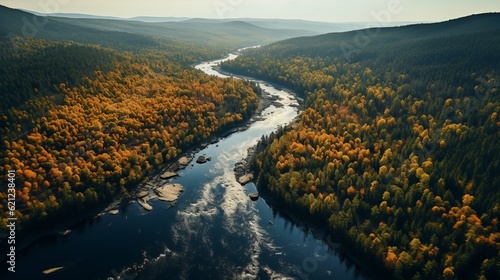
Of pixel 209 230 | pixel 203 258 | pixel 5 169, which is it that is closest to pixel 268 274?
pixel 203 258

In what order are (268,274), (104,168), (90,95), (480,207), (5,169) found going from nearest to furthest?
(268,274)
(480,207)
(5,169)
(104,168)
(90,95)

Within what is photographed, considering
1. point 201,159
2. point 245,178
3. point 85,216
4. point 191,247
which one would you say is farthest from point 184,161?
point 191,247

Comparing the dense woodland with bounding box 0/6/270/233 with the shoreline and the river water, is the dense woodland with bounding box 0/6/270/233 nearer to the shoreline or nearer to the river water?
the shoreline

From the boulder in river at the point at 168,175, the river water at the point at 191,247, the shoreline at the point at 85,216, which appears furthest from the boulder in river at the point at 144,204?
the boulder in river at the point at 168,175

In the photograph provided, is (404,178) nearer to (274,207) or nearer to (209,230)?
(274,207)

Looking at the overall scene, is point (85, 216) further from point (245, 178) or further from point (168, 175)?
point (245, 178)

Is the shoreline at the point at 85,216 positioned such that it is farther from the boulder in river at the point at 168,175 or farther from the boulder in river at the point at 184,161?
the boulder in river at the point at 184,161

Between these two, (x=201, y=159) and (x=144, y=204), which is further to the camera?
(x=201, y=159)

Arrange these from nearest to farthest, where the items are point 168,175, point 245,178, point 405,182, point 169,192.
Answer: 1. point 405,182
2. point 169,192
3. point 245,178
4. point 168,175
